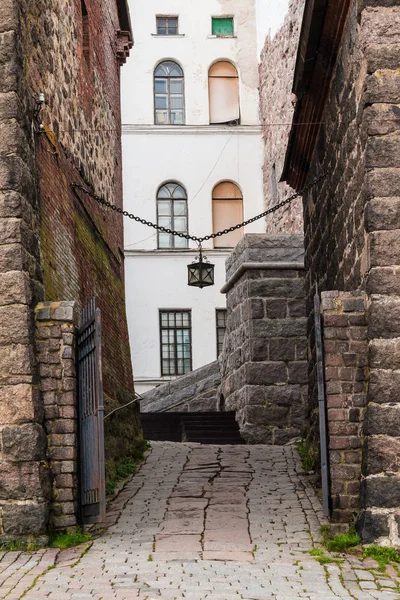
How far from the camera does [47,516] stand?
905 cm

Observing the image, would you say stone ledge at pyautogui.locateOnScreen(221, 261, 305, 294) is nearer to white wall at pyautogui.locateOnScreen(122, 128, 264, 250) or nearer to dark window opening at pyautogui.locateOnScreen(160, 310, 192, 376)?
dark window opening at pyautogui.locateOnScreen(160, 310, 192, 376)

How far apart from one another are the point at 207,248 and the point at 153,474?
57.6 feet

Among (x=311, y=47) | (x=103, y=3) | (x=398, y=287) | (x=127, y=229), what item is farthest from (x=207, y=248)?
(x=398, y=287)

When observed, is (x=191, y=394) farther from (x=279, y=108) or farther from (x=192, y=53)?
(x=192, y=53)

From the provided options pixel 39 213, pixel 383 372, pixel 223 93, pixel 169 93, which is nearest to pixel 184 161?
pixel 169 93

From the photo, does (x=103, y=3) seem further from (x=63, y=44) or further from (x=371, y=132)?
(x=371, y=132)

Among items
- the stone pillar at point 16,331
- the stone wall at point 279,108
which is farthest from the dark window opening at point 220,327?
the stone pillar at point 16,331

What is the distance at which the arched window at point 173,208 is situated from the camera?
29.9 m

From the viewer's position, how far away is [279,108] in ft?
89.0

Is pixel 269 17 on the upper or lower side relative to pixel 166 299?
upper

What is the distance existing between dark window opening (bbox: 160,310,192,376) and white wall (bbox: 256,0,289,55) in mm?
7702

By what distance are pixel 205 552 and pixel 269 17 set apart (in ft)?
71.9

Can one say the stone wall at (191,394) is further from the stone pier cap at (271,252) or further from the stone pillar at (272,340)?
the stone pier cap at (271,252)

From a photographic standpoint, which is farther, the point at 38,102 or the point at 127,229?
the point at 127,229
